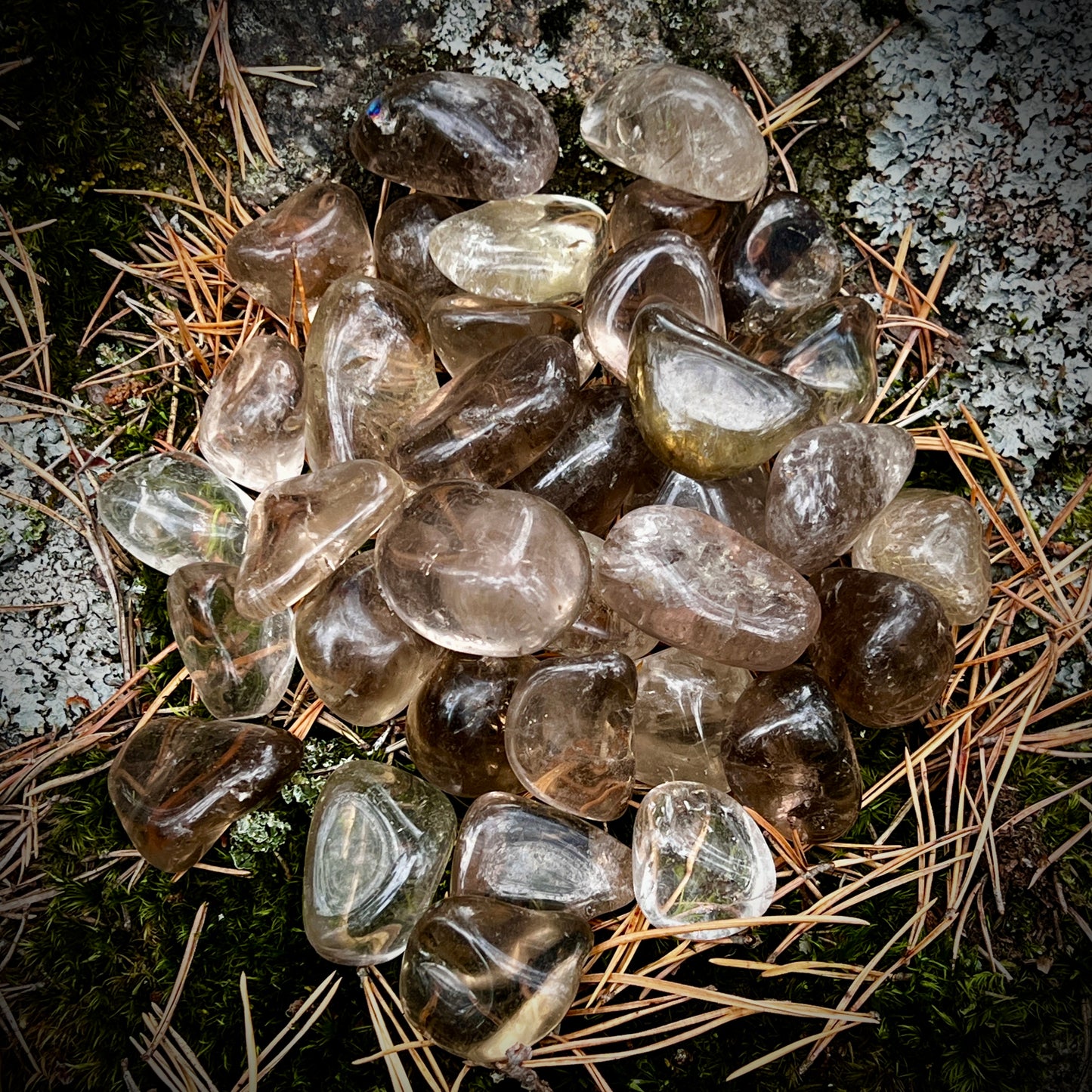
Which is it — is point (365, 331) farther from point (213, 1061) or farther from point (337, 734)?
point (213, 1061)

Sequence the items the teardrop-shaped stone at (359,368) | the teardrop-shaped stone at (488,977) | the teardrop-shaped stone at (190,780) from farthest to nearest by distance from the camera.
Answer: the teardrop-shaped stone at (359,368)
the teardrop-shaped stone at (190,780)
the teardrop-shaped stone at (488,977)

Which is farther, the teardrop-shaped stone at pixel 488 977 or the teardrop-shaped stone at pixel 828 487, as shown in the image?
the teardrop-shaped stone at pixel 828 487

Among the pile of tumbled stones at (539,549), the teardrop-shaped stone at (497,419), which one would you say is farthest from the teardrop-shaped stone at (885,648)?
the teardrop-shaped stone at (497,419)

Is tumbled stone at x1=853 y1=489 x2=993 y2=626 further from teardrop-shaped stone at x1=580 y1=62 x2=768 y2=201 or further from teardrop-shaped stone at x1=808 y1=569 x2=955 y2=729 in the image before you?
teardrop-shaped stone at x1=580 y1=62 x2=768 y2=201

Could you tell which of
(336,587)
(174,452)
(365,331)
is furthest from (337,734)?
(365,331)

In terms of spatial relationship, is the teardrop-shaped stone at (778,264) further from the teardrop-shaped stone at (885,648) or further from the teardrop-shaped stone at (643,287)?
the teardrop-shaped stone at (885,648)

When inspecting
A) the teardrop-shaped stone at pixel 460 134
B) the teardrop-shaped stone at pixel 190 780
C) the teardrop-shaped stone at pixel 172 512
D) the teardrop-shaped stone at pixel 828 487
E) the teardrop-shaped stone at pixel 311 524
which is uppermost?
the teardrop-shaped stone at pixel 460 134

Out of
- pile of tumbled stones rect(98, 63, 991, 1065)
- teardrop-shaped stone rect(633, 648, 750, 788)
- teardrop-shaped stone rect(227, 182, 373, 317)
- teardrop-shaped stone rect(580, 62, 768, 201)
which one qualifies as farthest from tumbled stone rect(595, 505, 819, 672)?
teardrop-shaped stone rect(227, 182, 373, 317)
